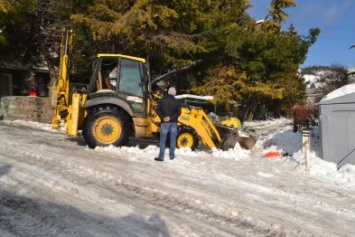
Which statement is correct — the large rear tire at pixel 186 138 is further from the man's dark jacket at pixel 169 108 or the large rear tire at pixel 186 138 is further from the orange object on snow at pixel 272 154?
the orange object on snow at pixel 272 154

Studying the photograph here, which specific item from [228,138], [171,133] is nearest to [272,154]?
[228,138]

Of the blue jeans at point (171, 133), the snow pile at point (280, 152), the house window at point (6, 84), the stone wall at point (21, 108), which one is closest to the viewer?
the snow pile at point (280, 152)

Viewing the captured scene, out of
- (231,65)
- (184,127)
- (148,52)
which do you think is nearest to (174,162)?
(184,127)

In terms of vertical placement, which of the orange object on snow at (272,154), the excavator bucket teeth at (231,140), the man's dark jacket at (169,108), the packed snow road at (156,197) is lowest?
the packed snow road at (156,197)

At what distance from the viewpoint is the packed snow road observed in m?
5.22

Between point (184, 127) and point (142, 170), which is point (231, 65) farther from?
point (142, 170)

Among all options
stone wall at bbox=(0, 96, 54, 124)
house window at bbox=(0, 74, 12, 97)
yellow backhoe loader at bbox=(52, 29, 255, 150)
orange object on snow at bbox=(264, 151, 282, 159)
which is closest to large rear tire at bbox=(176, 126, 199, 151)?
yellow backhoe loader at bbox=(52, 29, 255, 150)

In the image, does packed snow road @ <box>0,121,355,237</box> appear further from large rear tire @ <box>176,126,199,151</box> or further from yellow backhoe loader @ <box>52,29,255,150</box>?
large rear tire @ <box>176,126,199,151</box>

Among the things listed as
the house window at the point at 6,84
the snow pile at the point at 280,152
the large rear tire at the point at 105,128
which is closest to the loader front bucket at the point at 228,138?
the snow pile at the point at 280,152

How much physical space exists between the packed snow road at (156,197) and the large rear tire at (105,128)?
603 millimetres

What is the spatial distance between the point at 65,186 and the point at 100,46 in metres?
12.5

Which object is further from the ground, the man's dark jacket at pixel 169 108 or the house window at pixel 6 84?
the house window at pixel 6 84

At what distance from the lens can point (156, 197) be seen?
21.3 ft

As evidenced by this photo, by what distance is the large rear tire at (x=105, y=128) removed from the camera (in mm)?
10477
